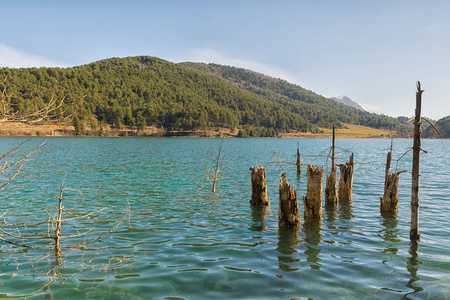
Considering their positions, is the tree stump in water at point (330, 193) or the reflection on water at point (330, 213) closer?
the reflection on water at point (330, 213)

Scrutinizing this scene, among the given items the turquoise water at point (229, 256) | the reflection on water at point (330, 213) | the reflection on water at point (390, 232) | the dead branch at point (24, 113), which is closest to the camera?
the dead branch at point (24, 113)

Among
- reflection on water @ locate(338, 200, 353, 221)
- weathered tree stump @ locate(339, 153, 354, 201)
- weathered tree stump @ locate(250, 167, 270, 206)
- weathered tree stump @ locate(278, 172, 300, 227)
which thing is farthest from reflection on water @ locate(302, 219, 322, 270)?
weathered tree stump @ locate(339, 153, 354, 201)

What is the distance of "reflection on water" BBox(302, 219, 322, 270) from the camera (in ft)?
27.4

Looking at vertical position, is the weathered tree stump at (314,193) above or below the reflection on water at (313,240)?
above

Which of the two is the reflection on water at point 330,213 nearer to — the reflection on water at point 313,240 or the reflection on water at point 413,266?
the reflection on water at point 313,240

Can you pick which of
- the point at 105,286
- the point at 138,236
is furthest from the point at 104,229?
the point at 105,286

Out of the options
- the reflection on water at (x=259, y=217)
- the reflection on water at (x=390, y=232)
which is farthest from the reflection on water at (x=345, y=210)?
the reflection on water at (x=259, y=217)

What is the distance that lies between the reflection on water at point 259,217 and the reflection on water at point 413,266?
4846 millimetres

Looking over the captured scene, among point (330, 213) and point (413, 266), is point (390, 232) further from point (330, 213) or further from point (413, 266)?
point (413, 266)

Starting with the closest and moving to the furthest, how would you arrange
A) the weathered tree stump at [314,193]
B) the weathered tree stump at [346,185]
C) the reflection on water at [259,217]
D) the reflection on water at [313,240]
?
the reflection on water at [313,240] → the reflection on water at [259,217] → the weathered tree stump at [314,193] → the weathered tree stump at [346,185]

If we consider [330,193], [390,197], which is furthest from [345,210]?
[390,197]

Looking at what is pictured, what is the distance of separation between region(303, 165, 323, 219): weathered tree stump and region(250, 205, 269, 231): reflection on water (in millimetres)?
1980

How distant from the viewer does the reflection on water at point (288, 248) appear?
314 inches

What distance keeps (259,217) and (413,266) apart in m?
6.25
